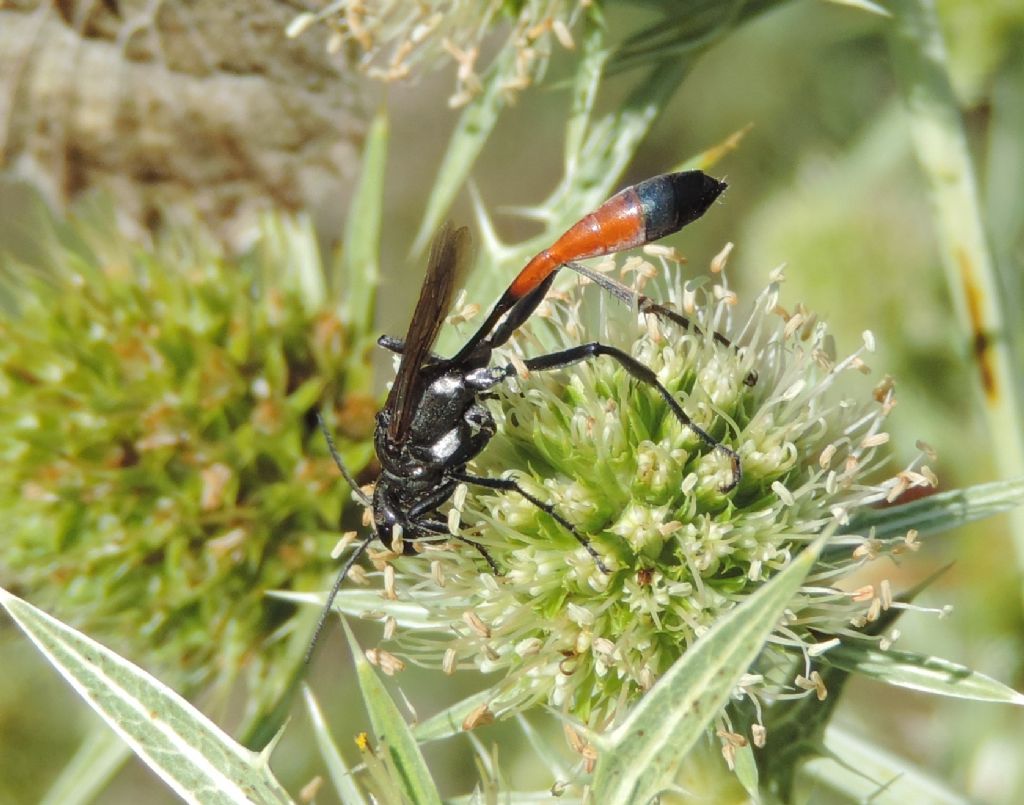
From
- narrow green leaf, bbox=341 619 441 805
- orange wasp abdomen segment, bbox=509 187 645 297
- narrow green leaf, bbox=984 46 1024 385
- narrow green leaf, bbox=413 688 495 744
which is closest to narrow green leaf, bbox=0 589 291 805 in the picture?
narrow green leaf, bbox=341 619 441 805

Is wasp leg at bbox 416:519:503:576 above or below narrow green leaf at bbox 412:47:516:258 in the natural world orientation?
below

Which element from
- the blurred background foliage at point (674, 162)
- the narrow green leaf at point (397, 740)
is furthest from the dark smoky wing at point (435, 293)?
the narrow green leaf at point (397, 740)

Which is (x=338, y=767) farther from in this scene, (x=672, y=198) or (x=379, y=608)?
(x=672, y=198)

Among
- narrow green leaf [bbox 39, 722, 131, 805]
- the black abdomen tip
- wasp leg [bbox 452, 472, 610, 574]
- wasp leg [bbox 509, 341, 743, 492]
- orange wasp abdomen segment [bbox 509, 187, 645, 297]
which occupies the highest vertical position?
the black abdomen tip

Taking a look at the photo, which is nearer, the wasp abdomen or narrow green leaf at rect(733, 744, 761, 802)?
narrow green leaf at rect(733, 744, 761, 802)

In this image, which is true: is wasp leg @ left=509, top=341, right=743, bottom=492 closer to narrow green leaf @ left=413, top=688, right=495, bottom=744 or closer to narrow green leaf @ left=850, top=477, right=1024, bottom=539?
narrow green leaf @ left=850, top=477, right=1024, bottom=539

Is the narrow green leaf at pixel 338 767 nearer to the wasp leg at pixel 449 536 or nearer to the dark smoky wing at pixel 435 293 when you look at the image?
the wasp leg at pixel 449 536

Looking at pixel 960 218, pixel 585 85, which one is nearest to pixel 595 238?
pixel 585 85
